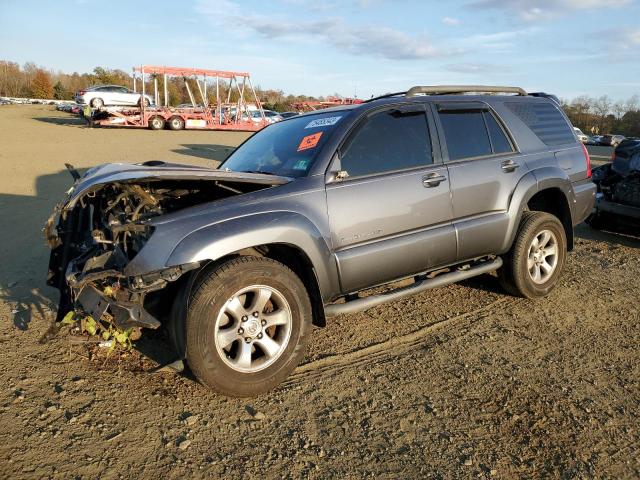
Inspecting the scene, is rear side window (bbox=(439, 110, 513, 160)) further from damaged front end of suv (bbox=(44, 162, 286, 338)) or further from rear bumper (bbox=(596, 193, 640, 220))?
rear bumper (bbox=(596, 193, 640, 220))

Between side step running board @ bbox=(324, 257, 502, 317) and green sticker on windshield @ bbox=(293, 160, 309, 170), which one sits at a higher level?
green sticker on windshield @ bbox=(293, 160, 309, 170)

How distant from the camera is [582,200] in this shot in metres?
5.09

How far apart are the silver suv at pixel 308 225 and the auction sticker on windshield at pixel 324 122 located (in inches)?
0.6

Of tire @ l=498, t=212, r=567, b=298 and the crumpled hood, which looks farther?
tire @ l=498, t=212, r=567, b=298

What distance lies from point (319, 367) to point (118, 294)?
146 centimetres

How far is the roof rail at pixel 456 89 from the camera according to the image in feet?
14.3

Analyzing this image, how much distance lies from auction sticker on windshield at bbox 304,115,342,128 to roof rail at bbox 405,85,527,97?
2.61 ft

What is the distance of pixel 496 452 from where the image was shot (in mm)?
2650

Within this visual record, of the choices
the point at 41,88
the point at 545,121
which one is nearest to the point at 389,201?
the point at 545,121

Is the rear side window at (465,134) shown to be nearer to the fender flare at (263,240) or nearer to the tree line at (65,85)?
the fender flare at (263,240)

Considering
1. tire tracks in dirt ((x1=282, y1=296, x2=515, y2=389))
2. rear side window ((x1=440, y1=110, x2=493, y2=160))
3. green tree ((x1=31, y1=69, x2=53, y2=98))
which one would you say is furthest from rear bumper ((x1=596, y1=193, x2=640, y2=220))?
green tree ((x1=31, y1=69, x2=53, y2=98))

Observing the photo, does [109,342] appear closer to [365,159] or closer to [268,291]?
[268,291]

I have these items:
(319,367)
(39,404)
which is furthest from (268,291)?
(39,404)

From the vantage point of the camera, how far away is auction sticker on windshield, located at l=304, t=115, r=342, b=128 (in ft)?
12.9
